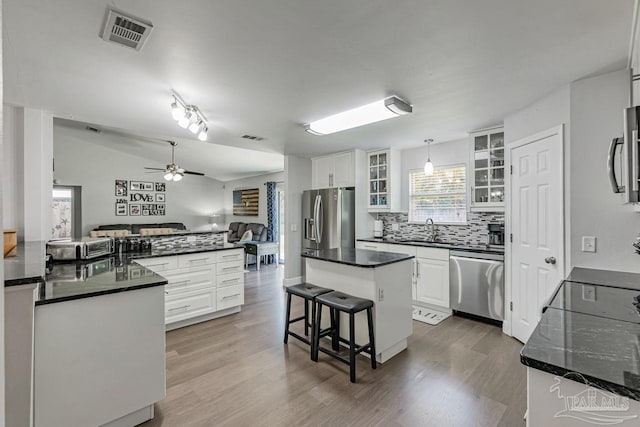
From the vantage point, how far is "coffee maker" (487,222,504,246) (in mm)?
3725

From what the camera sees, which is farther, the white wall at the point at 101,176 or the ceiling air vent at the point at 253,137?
the white wall at the point at 101,176

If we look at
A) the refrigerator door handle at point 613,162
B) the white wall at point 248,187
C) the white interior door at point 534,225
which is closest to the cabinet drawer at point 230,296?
the white interior door at point 534,225

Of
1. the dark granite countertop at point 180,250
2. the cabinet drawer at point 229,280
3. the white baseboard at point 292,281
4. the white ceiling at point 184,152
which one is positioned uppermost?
the white ceiling at point 184,152

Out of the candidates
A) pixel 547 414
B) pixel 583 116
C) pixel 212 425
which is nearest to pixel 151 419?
pixel 212 425

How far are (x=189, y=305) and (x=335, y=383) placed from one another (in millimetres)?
1992

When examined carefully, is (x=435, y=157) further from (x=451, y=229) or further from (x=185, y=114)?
(x=185, y=114)

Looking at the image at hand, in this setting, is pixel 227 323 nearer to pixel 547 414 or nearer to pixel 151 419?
pixel 151 419

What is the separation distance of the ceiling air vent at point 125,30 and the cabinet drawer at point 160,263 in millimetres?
2087

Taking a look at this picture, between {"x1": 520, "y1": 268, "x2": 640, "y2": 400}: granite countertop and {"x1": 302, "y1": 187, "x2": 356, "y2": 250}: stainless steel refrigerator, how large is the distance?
327cm

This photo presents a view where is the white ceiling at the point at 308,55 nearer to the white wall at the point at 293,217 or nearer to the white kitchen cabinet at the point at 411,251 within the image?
the white kitchen cabinet at the point at 411,251

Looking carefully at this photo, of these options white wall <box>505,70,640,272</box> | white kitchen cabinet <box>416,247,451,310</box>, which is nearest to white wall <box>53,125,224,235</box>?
Answer: white kitchen cabinet <box>416,247,451,310</box>

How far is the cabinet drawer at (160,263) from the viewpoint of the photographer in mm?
3131

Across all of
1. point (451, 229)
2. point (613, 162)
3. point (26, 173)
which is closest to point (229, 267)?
point (26, 173)

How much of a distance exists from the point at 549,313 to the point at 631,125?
0.90 metres
